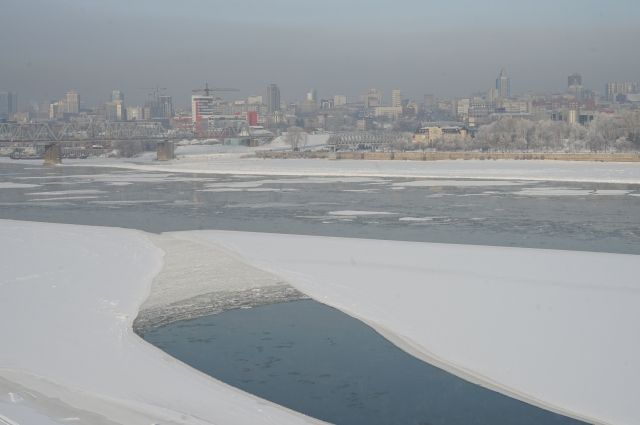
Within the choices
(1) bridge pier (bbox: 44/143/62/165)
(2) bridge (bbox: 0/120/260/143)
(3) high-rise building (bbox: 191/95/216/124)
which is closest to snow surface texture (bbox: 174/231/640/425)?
(1) bridge pier (bbox: 44/143/62/165)

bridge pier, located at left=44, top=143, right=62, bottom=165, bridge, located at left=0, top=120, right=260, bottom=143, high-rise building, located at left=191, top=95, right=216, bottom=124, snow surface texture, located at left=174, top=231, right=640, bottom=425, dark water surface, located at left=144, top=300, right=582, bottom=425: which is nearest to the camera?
dark water surface, located at left=144, top=300, right=582, bottom=425

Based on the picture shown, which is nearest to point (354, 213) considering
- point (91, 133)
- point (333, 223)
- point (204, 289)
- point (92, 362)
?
point (333, 223)

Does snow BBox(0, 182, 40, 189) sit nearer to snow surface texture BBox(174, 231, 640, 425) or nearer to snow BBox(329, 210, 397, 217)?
snow BBox(329, 210, 397, 217)

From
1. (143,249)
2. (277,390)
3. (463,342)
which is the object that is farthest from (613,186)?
(277,390)

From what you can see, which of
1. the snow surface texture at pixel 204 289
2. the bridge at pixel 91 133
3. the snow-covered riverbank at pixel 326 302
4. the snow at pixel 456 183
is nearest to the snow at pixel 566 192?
the snow at pixel 456 183

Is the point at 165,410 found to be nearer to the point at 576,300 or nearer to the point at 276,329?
the point at 276,329

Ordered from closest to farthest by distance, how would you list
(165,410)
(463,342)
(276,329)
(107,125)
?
(165,410), (463,342), (276,329), (107,125)

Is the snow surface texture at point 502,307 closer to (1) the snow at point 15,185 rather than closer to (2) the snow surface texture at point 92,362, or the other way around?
(2) the snow surface texture at point 92,362
